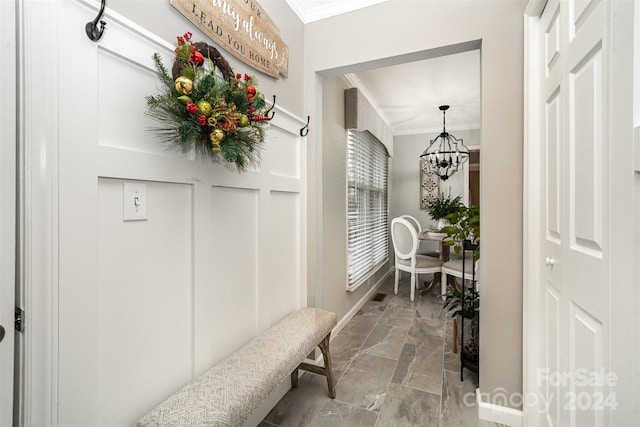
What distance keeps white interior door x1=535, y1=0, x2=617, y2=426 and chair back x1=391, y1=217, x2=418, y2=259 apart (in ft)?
7.61

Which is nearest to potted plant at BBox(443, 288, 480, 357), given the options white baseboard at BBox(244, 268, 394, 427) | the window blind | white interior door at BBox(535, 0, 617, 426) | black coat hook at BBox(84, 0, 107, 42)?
white interior door at BBox(535, 0, 617, 426)

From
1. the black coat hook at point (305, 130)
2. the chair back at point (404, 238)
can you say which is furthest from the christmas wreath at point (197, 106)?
the chair back at point (404, 238)

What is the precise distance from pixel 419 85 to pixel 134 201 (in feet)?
10.9

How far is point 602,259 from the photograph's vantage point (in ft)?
2.58

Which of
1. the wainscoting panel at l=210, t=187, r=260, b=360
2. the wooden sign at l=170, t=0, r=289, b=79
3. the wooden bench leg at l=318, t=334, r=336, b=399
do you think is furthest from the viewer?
→ the wooden bench leg at l=318, t=334, r=336, b=399

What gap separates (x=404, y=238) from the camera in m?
3.84

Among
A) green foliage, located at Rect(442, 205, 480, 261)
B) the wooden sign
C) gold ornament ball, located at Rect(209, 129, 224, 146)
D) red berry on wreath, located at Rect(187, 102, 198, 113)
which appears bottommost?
green foliage, located at Rect(442, 205, 480, 261)

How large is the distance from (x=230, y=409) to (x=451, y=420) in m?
1.36

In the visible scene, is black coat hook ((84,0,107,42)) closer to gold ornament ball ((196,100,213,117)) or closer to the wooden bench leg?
gold ornament ball ((196,100,213,117))

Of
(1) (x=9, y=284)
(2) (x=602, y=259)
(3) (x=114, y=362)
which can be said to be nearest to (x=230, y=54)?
(1) (x=9, y=284)

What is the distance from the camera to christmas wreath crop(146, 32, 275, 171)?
98cm

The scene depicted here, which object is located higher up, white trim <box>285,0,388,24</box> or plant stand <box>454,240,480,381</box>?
white trim <box>285,0,388,24</box>

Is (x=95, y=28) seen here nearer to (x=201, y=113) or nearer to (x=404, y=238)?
(x=201, y=113)

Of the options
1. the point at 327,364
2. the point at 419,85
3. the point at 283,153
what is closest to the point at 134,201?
the point at 283,153
